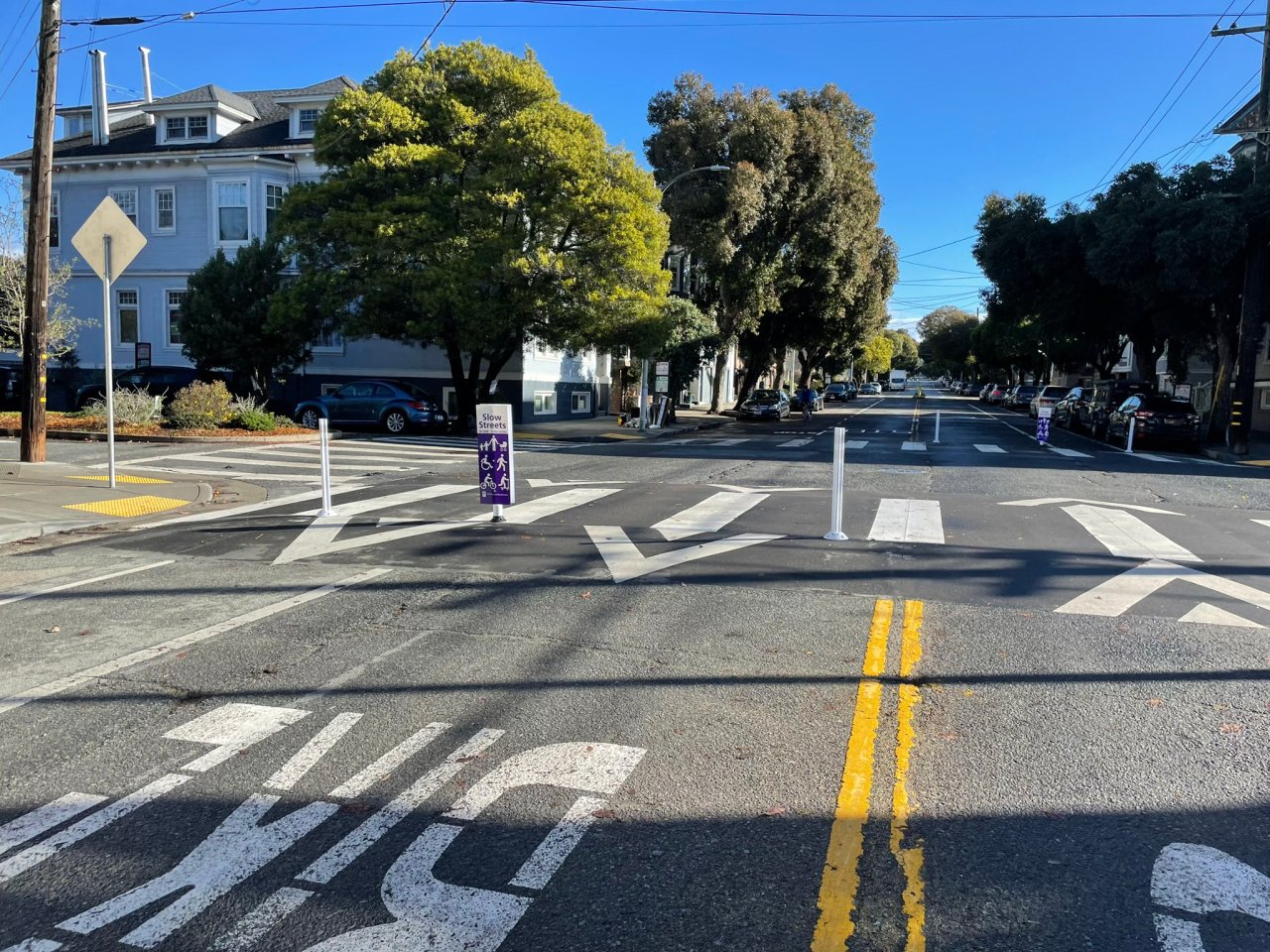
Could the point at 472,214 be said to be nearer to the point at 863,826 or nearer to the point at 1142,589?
the point at 1142,589

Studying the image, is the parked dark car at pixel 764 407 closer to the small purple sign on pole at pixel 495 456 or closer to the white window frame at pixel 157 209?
the white window frame at pixel 157 209

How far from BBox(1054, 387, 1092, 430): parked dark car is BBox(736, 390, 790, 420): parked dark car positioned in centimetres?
1111

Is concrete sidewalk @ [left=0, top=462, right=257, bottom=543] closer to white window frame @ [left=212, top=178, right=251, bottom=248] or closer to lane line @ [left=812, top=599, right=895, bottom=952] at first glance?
lane line @ [left=812, top=599, right=895, bottom=952]

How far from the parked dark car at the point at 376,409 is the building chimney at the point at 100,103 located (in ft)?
53.7

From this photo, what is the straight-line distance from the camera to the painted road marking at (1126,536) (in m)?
8.88

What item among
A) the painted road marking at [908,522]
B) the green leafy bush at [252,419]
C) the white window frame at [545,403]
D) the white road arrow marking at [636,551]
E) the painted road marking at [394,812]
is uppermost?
the white window frame at [545,403]

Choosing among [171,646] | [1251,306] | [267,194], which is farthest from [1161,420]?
[267,194]

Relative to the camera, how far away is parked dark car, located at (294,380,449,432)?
25.3m

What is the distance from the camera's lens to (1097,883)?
3221 mm

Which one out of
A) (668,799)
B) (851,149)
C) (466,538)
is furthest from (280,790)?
(851,149)

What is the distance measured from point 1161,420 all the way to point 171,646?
25.6 meters

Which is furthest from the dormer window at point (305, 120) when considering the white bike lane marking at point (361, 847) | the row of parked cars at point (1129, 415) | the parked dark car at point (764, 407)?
the white bike lane marking at point (361, 847)

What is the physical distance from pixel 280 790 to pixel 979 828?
9.19 feet

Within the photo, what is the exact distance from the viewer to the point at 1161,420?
24875 millimetres
